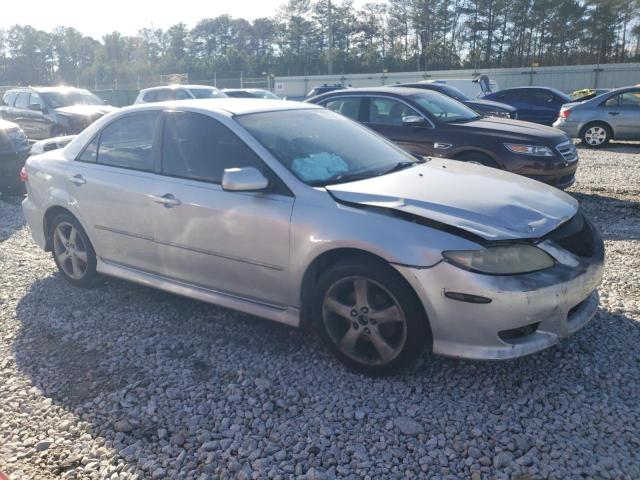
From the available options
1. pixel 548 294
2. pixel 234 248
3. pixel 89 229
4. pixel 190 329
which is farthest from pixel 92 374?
pixel 548 294

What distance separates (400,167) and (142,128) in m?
2.02

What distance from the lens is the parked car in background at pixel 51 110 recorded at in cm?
1453

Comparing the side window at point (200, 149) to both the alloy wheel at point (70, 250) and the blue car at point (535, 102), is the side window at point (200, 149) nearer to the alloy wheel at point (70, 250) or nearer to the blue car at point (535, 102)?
the alloy wheel at point (70, 250)

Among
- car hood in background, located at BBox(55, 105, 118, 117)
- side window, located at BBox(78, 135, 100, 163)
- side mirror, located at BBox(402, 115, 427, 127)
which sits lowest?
side window, located at BBox(78, 135, 100, 163)

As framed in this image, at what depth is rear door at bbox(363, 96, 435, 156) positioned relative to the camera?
791 centimetres

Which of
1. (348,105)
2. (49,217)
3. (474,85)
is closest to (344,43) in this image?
(474,85)

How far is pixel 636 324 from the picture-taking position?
3.99 metres

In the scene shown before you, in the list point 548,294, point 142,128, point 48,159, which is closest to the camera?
point 548,294

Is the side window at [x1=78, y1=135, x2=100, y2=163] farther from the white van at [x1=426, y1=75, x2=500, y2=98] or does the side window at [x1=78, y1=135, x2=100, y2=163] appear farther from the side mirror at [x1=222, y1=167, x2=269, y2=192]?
the white van at [x1=426, y1=75, x2=500, y2=98]

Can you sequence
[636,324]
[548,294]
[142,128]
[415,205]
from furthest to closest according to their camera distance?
[142,128] < [636,324] < [415,205] < [548,294]

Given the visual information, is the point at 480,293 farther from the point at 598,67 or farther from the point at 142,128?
the point at 598,67

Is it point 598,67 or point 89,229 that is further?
point 598,67

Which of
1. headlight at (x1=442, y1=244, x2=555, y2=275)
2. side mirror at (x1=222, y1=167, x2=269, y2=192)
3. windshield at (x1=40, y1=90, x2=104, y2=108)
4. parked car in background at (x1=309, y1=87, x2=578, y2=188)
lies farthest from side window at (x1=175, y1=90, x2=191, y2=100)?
headlight at (x1=442, y1=244, x2=555, y2=275)

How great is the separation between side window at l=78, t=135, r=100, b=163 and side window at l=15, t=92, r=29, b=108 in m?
12.5
